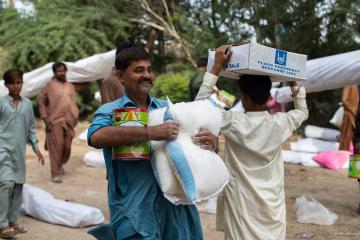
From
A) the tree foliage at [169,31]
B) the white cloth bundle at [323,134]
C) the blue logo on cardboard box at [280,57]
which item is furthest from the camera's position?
the tree foliage at [169,31]

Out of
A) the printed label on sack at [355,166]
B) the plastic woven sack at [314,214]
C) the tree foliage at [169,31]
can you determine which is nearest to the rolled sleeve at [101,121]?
the printed label on sack at [355,166]

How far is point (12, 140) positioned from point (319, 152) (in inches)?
241

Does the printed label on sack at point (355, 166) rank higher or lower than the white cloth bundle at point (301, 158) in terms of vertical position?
higher

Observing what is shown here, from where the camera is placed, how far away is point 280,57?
2.55m

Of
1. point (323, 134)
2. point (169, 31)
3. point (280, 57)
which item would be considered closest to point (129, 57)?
point (280, 57)

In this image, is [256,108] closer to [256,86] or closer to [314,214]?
[256,86]

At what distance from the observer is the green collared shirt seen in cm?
480

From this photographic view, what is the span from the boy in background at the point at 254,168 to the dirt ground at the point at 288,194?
80.9 inches

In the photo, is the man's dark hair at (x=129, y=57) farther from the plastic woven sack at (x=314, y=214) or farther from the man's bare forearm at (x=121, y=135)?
the plastic woven sack at (x=314, y=214)

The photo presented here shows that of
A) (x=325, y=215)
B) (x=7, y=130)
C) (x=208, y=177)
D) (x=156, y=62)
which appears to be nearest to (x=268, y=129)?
(x=208, y=177)

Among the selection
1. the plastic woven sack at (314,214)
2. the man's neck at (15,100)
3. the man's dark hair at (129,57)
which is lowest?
the plastic woven sack at (314,214)

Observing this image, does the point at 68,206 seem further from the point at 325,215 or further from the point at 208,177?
the point at 208,177

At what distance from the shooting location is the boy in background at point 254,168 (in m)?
2.70

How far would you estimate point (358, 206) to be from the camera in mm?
5898
